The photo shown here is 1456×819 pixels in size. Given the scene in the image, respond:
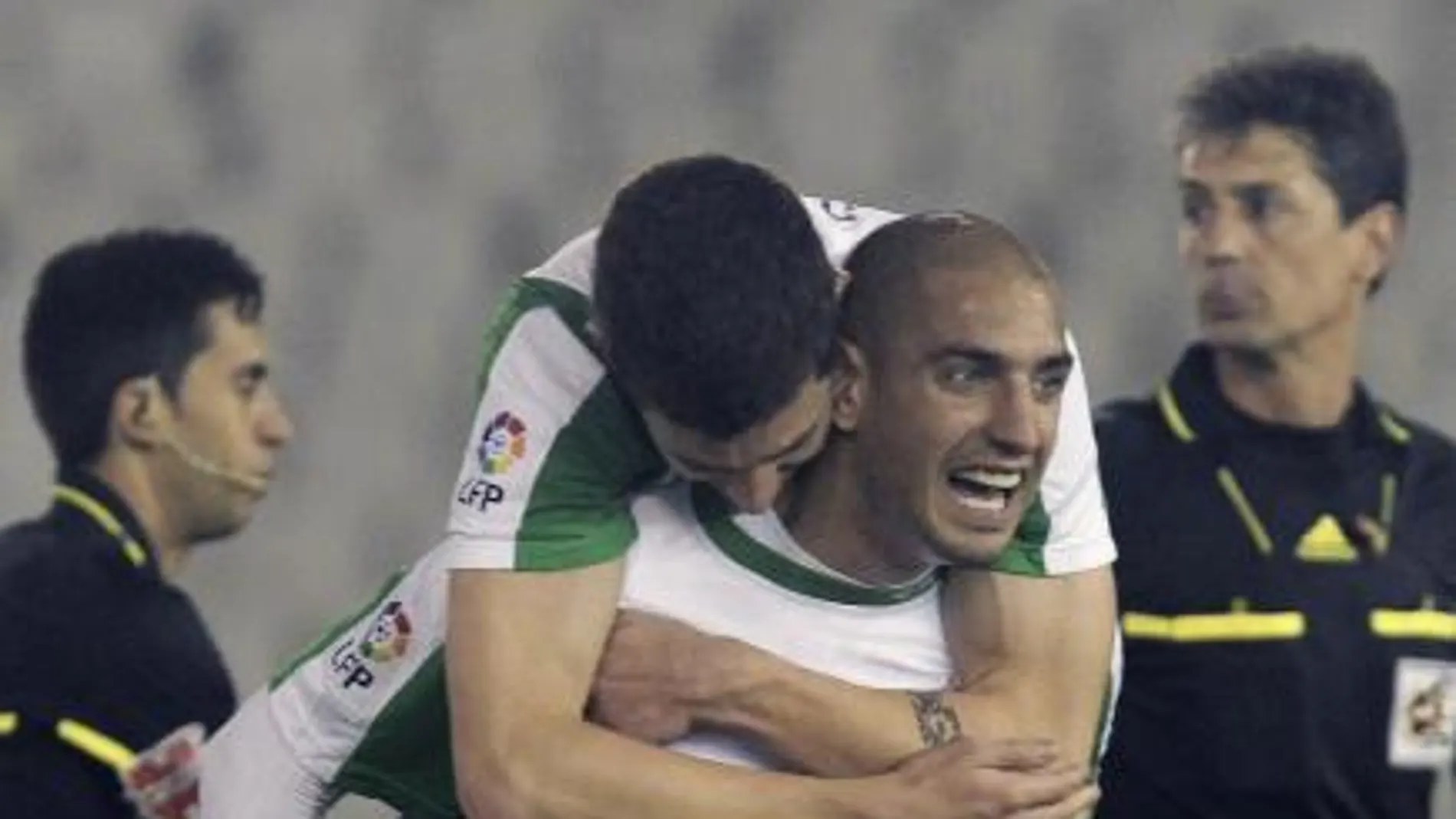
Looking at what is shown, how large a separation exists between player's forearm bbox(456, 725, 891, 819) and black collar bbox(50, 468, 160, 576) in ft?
2.32

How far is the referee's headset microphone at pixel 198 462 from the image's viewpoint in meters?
3.65

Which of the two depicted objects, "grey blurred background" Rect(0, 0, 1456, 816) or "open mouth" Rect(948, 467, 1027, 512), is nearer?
"open mouth" Rect(948, 467, 1027, 512)

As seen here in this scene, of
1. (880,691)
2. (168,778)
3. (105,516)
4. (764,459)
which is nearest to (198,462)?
(105,516)

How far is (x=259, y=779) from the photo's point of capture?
3.10 m

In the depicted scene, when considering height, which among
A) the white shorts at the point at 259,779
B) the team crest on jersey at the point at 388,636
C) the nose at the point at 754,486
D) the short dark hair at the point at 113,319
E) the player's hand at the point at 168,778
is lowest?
the player's hand at the point at 168,778

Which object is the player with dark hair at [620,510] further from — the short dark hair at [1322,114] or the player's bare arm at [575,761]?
the short dark hair at [1322,114]

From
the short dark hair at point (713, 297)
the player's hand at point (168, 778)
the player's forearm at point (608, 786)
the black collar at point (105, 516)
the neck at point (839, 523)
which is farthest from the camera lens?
the black collar at point (105, 516)

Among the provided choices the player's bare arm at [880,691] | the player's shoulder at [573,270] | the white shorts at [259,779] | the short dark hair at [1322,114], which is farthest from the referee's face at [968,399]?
the short dark hair at [1322,114]

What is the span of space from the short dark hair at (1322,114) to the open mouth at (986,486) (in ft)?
3.03

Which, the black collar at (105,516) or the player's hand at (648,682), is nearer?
the player's hand at (648,682)

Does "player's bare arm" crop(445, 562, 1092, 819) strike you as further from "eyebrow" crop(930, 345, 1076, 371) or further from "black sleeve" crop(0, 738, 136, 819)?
"black sleeve" crop(0, 738, 136, 819)

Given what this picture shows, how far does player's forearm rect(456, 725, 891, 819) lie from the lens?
2826mm

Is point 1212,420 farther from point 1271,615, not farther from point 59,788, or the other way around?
point 59,788

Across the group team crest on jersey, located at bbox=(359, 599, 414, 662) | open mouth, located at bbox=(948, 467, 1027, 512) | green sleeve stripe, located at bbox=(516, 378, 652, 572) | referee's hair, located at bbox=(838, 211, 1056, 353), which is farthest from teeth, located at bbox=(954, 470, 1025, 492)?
team crest on jersey, located at bbox=(359, 599, 414, 662)
